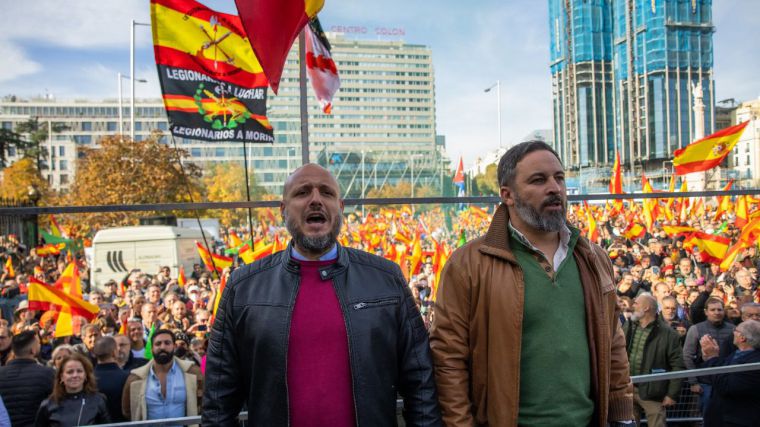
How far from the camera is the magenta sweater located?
2.25 meters

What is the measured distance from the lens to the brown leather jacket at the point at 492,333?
90.7 inches

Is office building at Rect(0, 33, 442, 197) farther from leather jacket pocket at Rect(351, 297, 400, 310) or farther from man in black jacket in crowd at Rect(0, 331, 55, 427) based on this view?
leather jacket pocket at Rect(351, 297, 400, 310)

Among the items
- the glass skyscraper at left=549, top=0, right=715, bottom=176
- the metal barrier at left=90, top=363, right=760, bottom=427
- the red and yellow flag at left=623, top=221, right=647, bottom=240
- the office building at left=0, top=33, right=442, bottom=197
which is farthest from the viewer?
the office building at left=0, top=33, right=442, bottom=197

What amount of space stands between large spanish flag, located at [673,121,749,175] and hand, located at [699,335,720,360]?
5.26 m

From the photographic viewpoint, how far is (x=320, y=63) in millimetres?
5207

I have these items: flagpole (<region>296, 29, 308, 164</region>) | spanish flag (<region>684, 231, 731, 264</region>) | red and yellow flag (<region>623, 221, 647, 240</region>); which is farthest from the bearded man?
red and yellow flag (<region>623, 221, 647, 240</region>)

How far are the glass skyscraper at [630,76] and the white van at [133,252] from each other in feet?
214

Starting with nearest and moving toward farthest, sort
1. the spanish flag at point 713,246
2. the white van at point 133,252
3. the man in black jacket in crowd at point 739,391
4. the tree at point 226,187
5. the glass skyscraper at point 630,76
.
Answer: the man in black jacket in crowd at point 739,391 < the spanish flag at point 713,246 < the white van at point 133,252 < the tree at point 226,187 < the glass skyscraper at point 630,76

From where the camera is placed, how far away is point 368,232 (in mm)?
19250

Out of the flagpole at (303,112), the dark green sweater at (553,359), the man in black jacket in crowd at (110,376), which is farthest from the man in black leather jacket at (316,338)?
the man in black jacket in crowd at (110,376)

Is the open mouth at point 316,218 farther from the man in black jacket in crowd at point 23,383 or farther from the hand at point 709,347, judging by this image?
the hand at point 709,347

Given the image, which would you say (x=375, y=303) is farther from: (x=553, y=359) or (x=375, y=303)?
(x=553, y=359)

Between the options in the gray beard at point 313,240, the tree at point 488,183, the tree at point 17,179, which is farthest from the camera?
the tree at point 488,183

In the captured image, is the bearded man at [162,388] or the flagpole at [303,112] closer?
the flagpole at [303,112]
